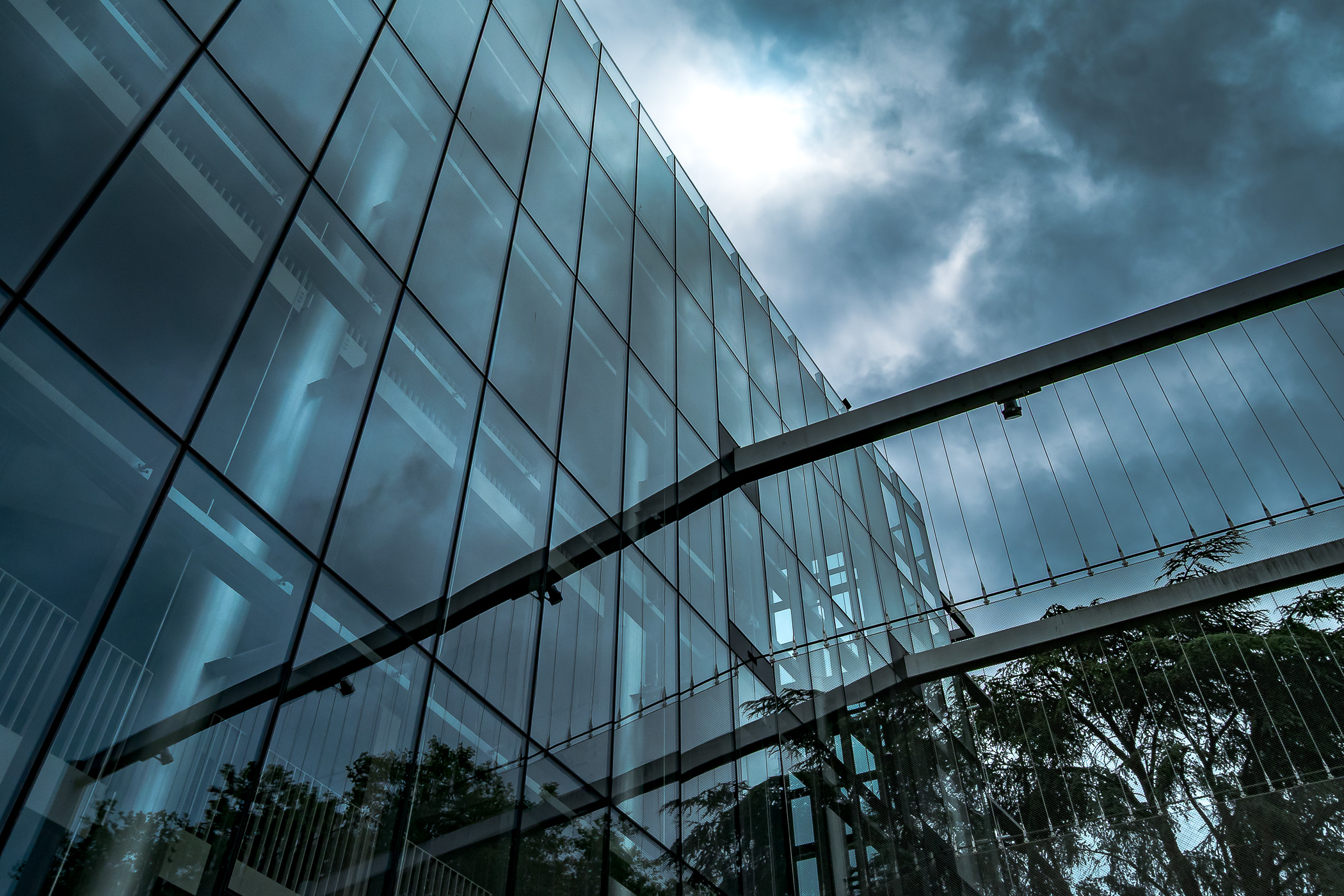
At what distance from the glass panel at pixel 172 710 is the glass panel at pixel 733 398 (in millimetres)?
12967

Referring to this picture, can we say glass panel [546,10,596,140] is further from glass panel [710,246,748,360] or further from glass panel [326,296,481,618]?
glass panel [326,296,481,618]

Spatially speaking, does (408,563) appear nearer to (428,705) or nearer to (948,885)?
(428,705)

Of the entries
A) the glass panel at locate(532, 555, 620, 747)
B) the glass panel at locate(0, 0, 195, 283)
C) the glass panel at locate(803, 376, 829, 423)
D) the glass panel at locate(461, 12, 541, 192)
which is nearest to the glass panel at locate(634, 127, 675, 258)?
the glass panel at locate(461, 12, 541, 192)

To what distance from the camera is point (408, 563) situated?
31.0ft

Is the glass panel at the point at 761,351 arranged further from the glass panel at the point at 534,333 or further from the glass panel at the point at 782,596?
the glass panel at the point at 534,333

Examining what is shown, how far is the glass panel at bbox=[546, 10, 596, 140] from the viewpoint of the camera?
16.9 metres

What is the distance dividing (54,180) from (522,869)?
7833 mm

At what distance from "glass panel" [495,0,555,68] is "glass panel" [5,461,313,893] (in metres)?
11.2

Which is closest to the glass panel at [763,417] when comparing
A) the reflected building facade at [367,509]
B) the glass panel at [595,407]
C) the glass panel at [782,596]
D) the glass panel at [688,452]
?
the glass panel at [782,596]

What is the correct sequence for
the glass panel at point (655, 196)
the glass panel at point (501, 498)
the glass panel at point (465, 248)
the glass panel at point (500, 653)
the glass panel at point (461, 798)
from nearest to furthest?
the glass panel at point (461, 798) < the glass panel at point (500, 653) < the glass panel at point (501, 498) < the glass panel at point (465, 248) < the glass panel at point (655, 196)

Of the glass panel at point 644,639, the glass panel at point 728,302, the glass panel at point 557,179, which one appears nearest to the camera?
the glass panel at point 644,639

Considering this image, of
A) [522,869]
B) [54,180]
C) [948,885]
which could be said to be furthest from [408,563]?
[948,885]

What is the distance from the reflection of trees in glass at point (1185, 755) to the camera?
52.0ft

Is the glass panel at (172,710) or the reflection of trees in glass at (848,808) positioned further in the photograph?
the reflection of trees in glass at (848,808)
